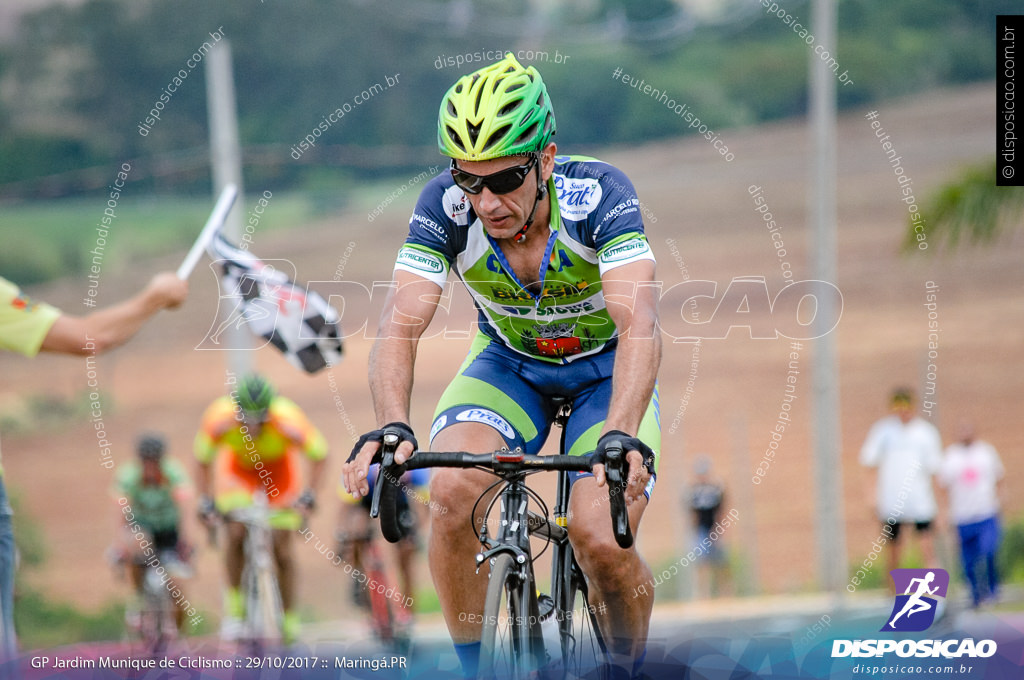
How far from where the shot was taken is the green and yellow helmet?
13.0ft

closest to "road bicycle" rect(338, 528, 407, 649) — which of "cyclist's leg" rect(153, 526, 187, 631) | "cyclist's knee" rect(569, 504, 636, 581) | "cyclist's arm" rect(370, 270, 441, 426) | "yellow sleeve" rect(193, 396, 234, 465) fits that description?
"yellow sleeve" rect(193, 396, 234, 465)

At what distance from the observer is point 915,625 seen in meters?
5.73

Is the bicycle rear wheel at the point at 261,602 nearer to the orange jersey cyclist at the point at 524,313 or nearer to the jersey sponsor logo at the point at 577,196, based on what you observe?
the orange jersey cyclist at the point at 524,313

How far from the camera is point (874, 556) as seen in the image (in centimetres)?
1603

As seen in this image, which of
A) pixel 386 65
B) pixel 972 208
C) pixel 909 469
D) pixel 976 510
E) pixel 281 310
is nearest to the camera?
pixel 281 310

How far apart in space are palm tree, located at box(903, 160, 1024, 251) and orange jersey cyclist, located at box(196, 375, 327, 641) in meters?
5.35

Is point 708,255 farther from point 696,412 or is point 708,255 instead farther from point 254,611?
point 254,611

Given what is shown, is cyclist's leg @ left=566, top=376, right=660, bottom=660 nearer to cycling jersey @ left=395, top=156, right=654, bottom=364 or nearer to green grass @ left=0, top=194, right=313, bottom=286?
cycling jersey @ left=395, top=156, right=654, bottom=364

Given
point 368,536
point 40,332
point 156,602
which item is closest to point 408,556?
point 368,536

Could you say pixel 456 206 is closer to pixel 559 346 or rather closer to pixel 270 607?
pixel 559 346

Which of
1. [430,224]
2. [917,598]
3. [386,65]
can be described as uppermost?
[386,65]

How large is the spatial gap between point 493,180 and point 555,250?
46cm

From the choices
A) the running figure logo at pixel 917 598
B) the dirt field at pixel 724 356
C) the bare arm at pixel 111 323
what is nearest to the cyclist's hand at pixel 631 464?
the bare arm at pixel 111 323

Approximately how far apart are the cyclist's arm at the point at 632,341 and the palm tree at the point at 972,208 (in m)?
6.33
